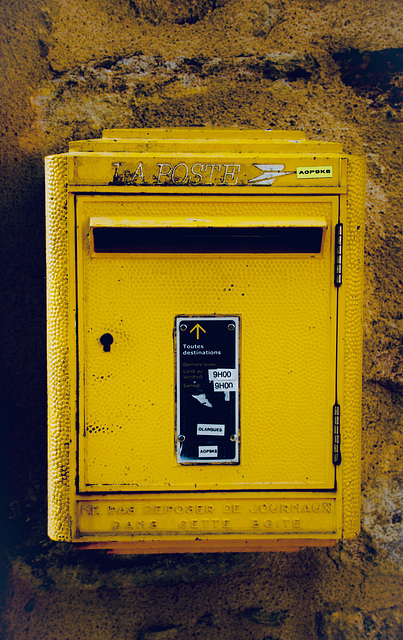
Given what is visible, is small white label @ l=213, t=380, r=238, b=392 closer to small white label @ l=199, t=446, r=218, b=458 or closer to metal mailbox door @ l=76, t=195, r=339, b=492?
metal mailbox door @ l=76, t=195, r=339, b=492

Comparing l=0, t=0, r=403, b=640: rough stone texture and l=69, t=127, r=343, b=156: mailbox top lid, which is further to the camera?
l=0, t=0, r=403, b=640: rough stone texture

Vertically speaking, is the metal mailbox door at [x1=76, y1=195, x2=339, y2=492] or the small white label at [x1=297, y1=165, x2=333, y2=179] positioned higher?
the small white label at [x1=297, y1=165, x2=333, y2=179]

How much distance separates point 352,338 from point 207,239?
0.49 m

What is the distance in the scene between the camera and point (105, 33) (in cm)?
163

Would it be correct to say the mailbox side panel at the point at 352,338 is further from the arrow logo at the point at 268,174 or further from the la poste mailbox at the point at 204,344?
the arrow logo at the point at 268,174

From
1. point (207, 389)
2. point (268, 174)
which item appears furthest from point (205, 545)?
point (268, 174)

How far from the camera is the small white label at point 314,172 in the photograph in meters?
1.09

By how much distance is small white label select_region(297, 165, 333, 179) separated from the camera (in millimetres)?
1093

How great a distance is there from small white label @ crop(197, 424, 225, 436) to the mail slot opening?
0.48 m

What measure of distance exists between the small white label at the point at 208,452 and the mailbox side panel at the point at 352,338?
0.36 metres

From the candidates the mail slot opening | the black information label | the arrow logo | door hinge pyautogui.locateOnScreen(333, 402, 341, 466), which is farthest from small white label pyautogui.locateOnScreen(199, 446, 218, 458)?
the arrow logo

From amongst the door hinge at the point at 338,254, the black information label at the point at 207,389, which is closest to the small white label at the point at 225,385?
the black information label at the point at 207,389

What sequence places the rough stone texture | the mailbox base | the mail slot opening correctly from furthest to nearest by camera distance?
the rough stone texture → the mailbox base → the mail slot opening

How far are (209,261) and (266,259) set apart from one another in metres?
0.16
